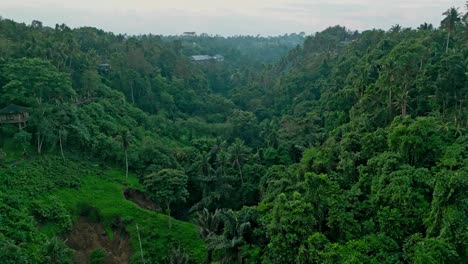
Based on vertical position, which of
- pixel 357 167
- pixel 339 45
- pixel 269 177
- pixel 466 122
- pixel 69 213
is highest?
pixel 339 45

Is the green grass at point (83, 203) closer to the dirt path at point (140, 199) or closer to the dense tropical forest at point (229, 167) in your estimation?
the dense tropical forest at point (229, 167)

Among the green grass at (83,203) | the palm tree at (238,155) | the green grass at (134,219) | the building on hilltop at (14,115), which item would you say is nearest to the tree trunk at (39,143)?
the green grass at (83,203)

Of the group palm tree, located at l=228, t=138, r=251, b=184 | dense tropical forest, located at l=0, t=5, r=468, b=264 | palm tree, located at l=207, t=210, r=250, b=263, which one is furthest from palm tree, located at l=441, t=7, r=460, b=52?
palm tree, located at l=207, t=210, r=250, b=263

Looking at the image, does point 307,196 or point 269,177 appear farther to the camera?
point 269,177

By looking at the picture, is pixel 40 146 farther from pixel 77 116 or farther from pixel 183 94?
pixel 183 94

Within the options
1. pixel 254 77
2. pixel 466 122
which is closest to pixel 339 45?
pixel 254 77

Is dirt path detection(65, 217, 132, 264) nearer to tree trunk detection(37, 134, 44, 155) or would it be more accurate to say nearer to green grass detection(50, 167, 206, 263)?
green grass detection(50, 167, 206, 263)
